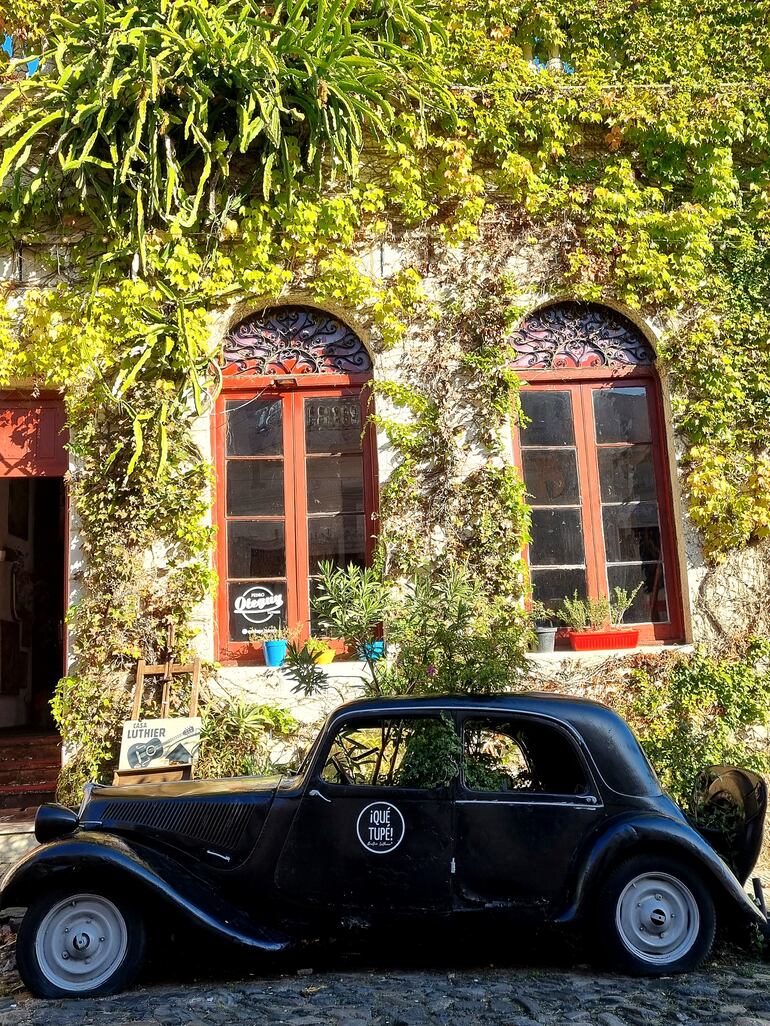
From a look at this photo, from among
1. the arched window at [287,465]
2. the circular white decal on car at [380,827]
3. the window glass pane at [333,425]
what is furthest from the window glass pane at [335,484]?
the circular white decal on car at [380,827]

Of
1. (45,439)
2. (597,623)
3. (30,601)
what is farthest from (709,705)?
(30,601)

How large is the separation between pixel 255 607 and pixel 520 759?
147 inches

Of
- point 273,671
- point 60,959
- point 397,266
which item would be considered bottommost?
point 60,959

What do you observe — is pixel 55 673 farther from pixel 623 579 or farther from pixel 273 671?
pixel 623 579

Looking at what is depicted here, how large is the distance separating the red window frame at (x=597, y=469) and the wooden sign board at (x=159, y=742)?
3178 mm

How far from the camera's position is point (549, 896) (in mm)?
4020

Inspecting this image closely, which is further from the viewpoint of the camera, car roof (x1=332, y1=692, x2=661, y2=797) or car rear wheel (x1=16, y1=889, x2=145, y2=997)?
car roof (x1=332, y1=692, x2=661, y2=797)

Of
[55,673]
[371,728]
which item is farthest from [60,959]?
[55,673]

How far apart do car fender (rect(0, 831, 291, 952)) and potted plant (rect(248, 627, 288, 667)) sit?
327cm

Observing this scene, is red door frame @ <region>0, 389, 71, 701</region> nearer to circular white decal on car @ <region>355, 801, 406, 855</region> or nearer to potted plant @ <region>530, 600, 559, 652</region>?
potted plant @ <region>530, 600, 559, 652</region>

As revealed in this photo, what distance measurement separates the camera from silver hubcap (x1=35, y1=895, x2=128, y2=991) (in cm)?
390

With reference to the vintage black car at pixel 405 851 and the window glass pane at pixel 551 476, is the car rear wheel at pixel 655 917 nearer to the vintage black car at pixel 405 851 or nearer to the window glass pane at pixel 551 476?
the vintage black car at pixel 405 851

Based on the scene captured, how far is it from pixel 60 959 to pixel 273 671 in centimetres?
346

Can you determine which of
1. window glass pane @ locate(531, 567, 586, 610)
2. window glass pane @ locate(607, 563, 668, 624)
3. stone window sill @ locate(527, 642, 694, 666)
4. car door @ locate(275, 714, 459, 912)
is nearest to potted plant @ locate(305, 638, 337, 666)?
stone window sill @ locate(527, 642, 694, 666)
